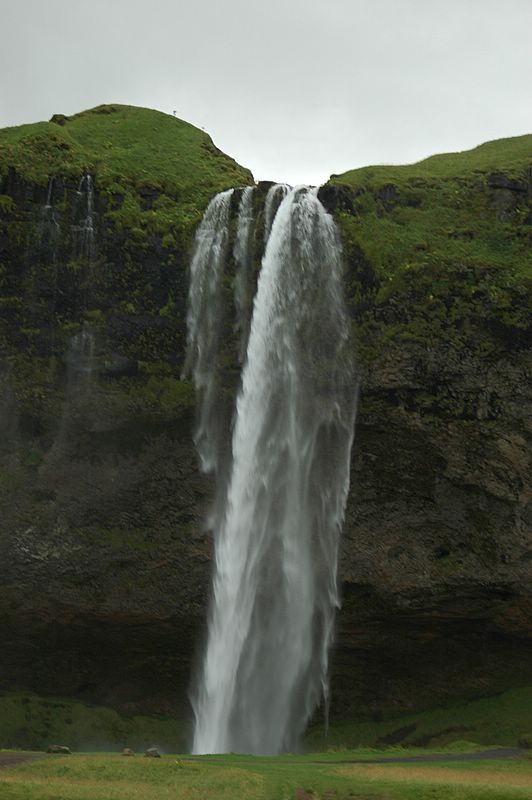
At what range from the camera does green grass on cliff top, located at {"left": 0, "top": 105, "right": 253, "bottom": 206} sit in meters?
33.7

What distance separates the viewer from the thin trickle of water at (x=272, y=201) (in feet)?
104

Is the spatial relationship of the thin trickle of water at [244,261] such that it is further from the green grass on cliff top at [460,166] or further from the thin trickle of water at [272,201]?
the green grass on cliff top at [460,166]

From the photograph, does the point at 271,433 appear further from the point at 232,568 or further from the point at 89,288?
the point at 89,288

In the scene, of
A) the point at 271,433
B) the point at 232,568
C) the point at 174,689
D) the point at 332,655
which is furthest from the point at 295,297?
the point at 174,689

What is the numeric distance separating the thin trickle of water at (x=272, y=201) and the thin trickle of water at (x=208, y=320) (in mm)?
1431

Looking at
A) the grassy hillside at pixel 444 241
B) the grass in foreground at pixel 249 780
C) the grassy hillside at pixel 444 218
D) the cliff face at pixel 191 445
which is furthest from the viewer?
the grassy hillside at pixel 444 218

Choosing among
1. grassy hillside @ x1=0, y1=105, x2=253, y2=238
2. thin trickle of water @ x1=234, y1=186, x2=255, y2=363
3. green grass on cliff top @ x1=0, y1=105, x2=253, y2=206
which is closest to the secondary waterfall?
thin trickle of water @ x1=234, y1=186, x2=255, y2=363

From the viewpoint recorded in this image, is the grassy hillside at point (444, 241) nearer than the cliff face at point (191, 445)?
No

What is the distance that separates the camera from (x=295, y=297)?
3109 cm

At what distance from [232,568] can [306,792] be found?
42.3 ft

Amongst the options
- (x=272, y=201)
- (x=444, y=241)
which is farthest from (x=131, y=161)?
(x=444, y=241)

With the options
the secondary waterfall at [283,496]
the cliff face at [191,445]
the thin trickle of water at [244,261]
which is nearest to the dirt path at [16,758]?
the secondary waterfall at [283,496]

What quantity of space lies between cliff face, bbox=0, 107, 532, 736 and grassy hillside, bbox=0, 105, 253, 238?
0.70 ft

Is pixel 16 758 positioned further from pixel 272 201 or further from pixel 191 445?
pixel 272 201
